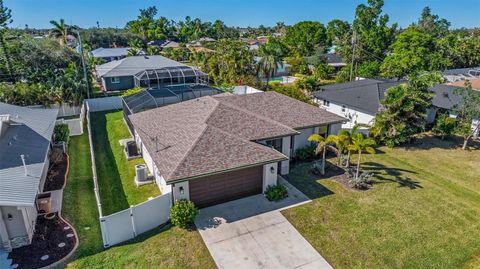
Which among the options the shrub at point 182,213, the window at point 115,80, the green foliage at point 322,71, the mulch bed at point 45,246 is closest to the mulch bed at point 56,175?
the mulch bed at point 45,246

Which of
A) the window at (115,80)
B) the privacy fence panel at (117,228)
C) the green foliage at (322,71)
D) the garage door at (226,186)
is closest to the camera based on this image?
the privacy fence panel at (117,228)

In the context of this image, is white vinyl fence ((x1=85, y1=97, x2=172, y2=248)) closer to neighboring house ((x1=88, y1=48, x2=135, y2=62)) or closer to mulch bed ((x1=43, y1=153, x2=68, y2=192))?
mulch bed ((x1=43, y1=153, x2=68, y2=192))

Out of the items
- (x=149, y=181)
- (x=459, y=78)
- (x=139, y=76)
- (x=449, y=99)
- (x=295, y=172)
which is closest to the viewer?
(x=149, y=181)

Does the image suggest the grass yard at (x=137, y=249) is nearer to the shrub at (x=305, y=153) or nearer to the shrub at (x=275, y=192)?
the shrub at (x=275, y=192)

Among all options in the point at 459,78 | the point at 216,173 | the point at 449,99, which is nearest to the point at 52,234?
the point at 216,173

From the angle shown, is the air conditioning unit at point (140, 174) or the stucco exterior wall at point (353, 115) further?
the stucco exterior wall at point (353, 115)

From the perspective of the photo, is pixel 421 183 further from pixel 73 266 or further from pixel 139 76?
pixel 139 76

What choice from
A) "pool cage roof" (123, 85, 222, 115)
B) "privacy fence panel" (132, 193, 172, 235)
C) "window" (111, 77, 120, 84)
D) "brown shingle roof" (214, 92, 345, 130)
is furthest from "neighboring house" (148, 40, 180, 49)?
"privacy fence panel" (132, 193, 172, 235)
